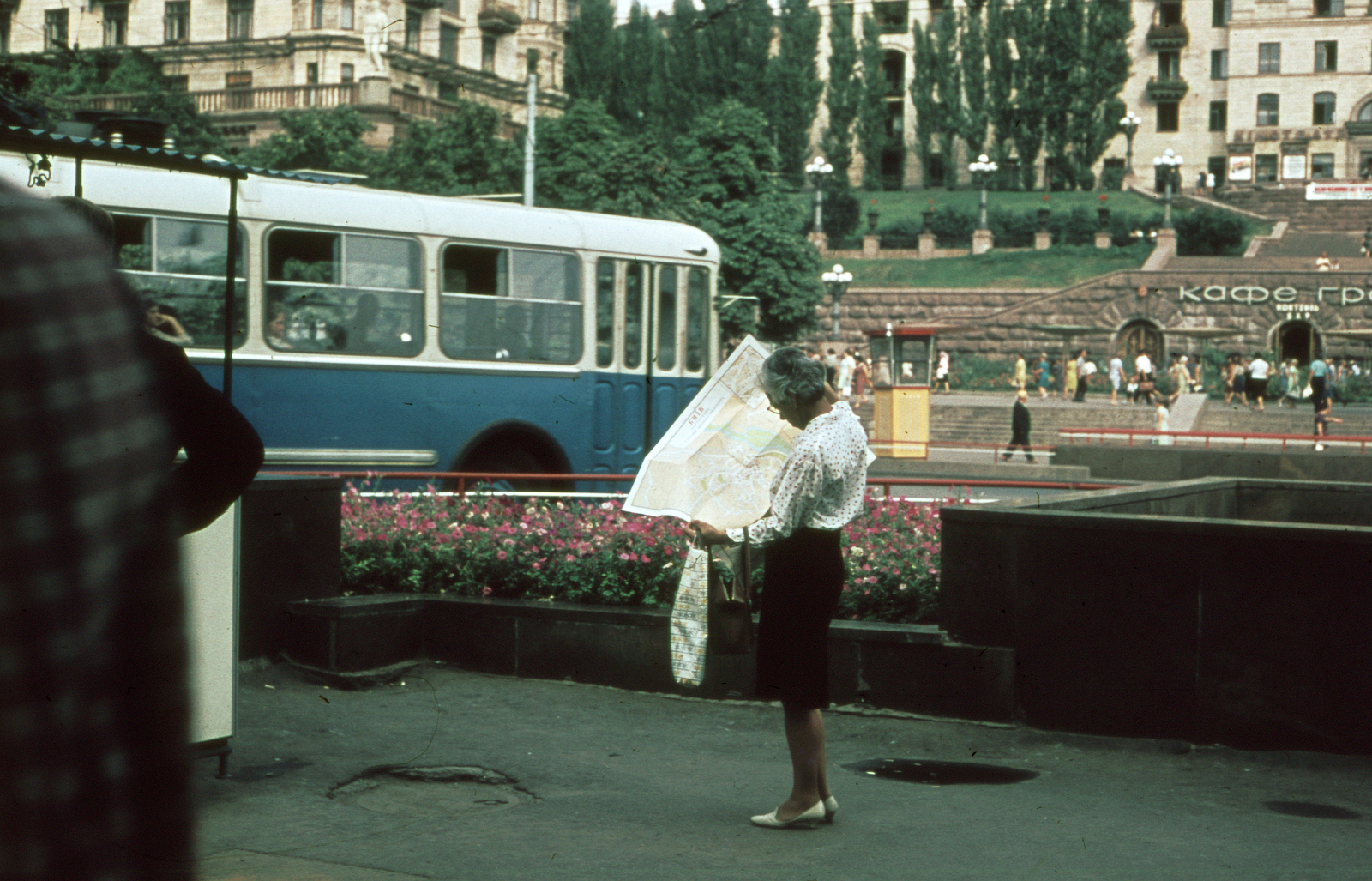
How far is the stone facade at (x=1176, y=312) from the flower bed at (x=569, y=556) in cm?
4632

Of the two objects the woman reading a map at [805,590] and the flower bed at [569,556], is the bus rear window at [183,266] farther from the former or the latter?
the woman reading a map at [805,590]

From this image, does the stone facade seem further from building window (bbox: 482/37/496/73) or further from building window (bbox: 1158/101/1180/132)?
building window (bbox: 1158/101/1180/132)

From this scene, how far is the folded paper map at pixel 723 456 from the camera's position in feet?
18.6

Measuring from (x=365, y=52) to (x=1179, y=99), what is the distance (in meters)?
52.3

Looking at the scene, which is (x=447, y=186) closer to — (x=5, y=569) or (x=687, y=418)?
(x=687, y=418)

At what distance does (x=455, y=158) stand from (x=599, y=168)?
12.7 ft

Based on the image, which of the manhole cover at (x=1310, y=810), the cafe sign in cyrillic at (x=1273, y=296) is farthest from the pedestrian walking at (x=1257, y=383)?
the manhole cover at (x=1310, y=810)

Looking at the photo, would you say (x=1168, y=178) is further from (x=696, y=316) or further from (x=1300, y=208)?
(x=696, y=316)

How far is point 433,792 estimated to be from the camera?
228 inches

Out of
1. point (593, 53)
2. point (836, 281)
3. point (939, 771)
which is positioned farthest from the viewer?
point (593, 53)

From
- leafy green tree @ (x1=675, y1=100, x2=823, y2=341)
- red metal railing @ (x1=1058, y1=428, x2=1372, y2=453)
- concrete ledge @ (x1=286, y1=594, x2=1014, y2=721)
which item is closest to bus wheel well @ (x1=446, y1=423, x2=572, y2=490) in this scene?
concrete ledge @ (x1=286, y1=594, x2=1014, y2=721)

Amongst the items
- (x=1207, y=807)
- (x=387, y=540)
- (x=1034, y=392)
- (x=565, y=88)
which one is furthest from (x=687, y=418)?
(x=565, y=88)

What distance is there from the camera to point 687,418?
6.00 metres

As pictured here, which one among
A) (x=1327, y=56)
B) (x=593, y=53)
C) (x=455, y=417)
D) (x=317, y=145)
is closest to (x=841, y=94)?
(x=593, y=53)
